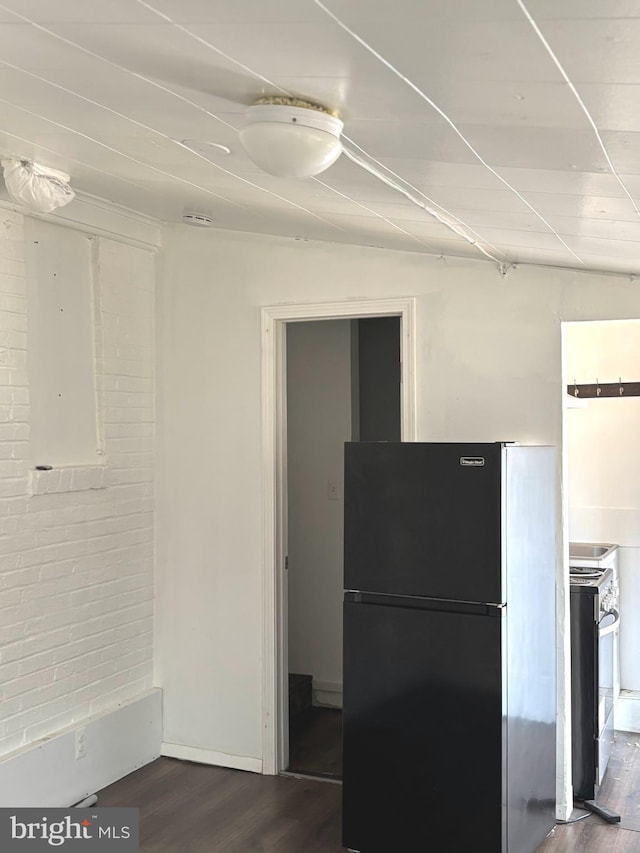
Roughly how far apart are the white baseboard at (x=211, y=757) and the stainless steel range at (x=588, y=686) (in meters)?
1.41

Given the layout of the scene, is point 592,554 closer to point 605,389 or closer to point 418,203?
point 605,389

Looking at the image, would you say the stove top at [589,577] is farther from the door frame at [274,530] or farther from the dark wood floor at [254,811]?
the door frame at [274,530]

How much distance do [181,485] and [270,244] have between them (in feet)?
3.98

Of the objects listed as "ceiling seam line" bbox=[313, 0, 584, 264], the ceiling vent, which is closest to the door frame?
the ceiling vent

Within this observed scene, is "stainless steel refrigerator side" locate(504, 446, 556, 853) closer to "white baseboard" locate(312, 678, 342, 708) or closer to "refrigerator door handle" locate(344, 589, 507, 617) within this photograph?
"refrigerator door handle" locate(344, 589, 507, 617)

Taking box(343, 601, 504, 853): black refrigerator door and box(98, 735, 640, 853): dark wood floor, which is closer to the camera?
box(343, 601, 504, 853): black refrigerator door

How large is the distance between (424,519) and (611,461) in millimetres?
2033

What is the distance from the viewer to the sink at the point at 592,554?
13.1 ft

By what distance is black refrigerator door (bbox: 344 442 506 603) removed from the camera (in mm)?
2916

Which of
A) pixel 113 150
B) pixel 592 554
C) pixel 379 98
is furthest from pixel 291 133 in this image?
pixel 592 554

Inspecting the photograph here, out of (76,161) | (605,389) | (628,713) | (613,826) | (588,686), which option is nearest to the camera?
(76,161)

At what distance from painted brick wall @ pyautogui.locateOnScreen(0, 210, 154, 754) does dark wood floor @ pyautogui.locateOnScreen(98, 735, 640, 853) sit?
1.44 ft

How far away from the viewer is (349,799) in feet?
10.2

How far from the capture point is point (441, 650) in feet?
9.76
